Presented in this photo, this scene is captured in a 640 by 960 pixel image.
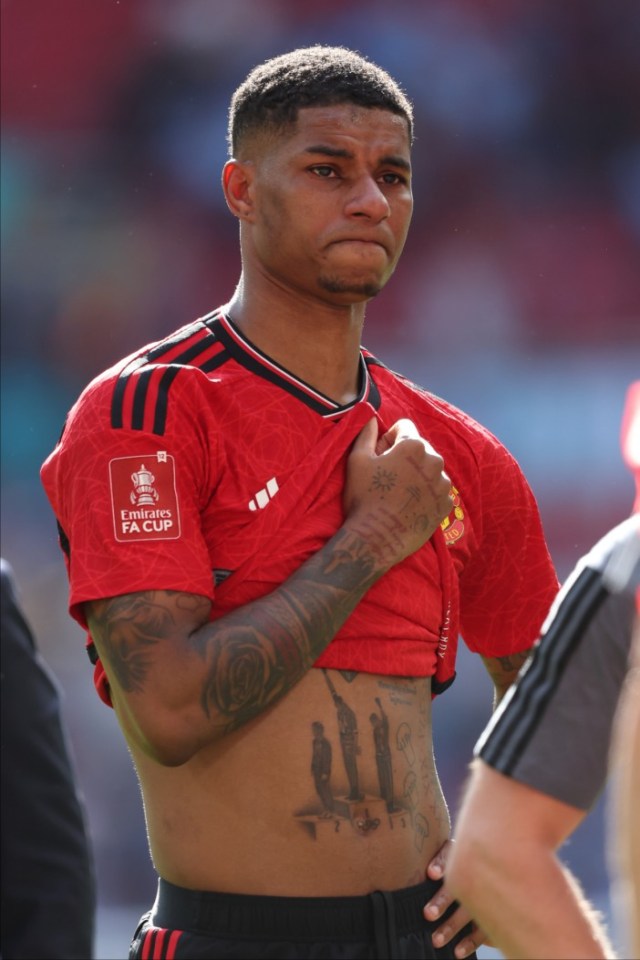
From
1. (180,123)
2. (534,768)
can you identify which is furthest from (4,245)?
(534,768)

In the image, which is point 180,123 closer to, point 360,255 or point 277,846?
point 360,255

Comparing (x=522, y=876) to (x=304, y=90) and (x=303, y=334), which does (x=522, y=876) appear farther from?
(x=304, y=90)

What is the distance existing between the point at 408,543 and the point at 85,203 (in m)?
3.96

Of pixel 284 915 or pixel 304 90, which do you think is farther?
pixel 304 90

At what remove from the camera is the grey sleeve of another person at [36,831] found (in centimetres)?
189

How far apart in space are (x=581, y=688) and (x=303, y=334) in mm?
1412

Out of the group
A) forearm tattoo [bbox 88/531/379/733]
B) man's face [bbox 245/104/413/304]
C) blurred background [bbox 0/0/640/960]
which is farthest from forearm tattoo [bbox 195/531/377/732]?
blurred background [bbox 0/0/640/960]

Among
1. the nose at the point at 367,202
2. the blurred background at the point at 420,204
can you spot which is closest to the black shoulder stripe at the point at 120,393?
the nose at the point at 367,202

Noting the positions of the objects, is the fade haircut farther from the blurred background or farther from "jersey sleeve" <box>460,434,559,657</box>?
the blurred background

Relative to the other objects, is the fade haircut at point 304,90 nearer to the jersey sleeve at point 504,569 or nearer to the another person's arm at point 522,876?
the jersey sleeve at point 504,569

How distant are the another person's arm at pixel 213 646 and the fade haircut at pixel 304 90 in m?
0.83

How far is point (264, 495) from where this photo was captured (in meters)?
2.63

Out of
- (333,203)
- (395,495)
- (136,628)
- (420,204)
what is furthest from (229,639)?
(420,204)

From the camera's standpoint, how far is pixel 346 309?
9.61 ft
